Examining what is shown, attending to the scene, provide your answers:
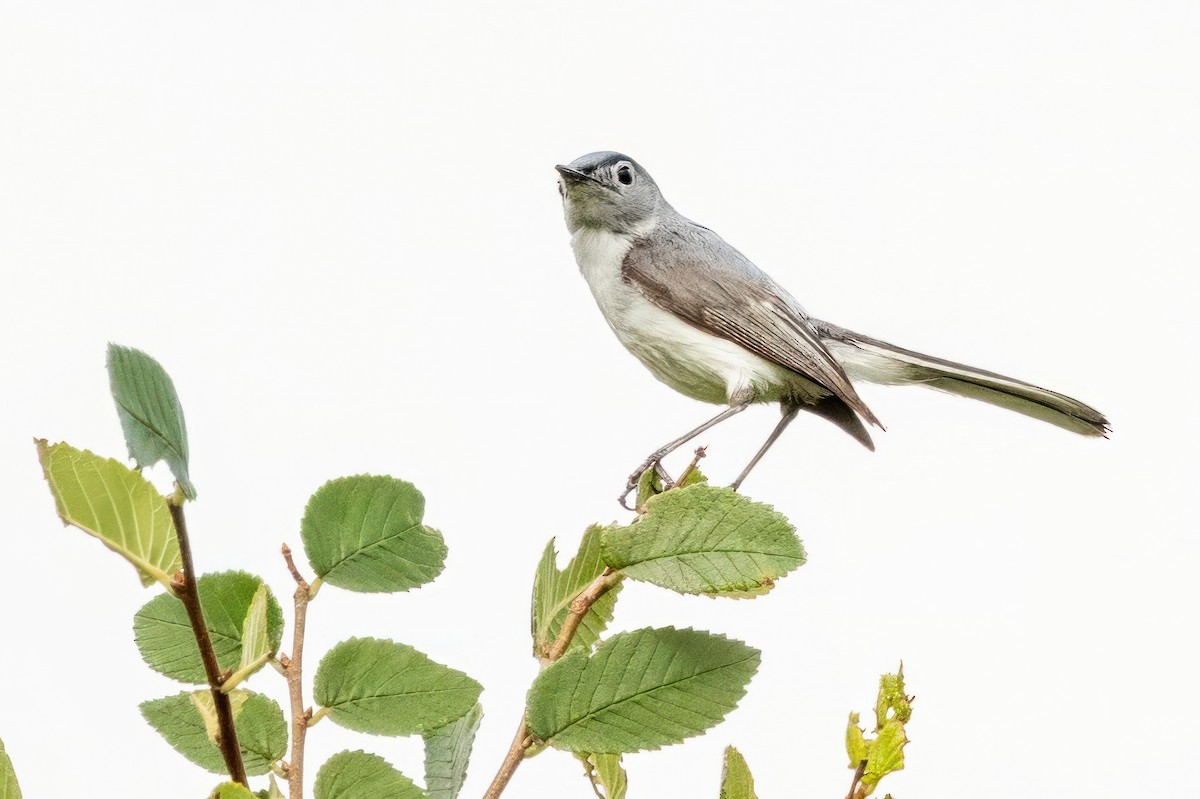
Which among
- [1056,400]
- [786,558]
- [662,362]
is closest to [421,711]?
[786,558]

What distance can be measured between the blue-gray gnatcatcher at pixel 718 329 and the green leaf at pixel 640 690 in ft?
2.40

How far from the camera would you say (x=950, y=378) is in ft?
Result: 5.98

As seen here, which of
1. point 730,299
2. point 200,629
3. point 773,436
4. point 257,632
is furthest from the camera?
point 730,299

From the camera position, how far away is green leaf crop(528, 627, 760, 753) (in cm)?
77

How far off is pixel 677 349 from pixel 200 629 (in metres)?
1.15

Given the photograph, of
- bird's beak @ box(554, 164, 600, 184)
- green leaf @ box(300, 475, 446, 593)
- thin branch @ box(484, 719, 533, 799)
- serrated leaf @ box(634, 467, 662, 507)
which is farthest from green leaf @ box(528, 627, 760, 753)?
bird's beak @ box(554, 164, 600, 184)

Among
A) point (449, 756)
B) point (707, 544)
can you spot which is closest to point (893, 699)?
point (707, 544)

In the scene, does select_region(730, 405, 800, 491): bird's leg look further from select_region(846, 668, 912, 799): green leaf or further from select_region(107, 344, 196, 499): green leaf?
select_region(107, 344, 196, 499): green leaf

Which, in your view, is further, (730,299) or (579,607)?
(730,299)

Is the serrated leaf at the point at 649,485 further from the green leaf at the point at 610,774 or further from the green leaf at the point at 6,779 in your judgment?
the green leaf at the point at 6,779

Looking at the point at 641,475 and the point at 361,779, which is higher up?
the point at 641,475

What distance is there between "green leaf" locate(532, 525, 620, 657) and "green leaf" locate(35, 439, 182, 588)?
31 centimetres

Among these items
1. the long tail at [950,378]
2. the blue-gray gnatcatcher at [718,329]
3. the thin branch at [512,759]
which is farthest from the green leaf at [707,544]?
the long tail at [950,378]

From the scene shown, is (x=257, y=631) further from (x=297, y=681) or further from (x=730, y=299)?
(x=730, y=299)
